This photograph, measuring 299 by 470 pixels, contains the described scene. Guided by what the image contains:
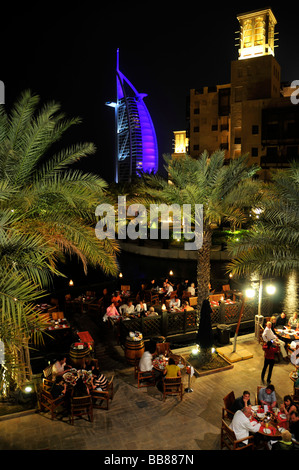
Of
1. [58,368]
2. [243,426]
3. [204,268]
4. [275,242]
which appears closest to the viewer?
[243,426]

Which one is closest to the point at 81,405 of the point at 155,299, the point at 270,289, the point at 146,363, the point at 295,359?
the point at 146,363

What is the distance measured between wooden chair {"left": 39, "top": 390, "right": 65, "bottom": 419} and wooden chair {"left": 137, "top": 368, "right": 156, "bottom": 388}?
225 centimetres

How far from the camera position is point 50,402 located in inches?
317

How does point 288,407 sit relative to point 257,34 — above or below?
below

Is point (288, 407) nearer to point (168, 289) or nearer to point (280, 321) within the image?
point (280, 321)

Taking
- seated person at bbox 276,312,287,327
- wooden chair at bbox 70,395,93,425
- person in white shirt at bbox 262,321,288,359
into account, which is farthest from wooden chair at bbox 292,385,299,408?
wooden chair at bbox 70,395,93,425

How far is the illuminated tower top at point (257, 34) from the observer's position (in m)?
57.5

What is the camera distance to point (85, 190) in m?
7.30

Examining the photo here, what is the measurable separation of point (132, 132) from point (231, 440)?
137677 mm

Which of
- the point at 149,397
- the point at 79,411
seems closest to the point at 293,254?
the point at 149,397

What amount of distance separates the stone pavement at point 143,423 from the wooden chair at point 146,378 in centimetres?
15

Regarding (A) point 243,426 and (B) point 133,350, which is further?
(B) point 133,350

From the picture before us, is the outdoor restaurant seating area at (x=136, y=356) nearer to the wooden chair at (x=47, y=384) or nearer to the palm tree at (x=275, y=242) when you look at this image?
the wooden chair at (x=47, y=384)
